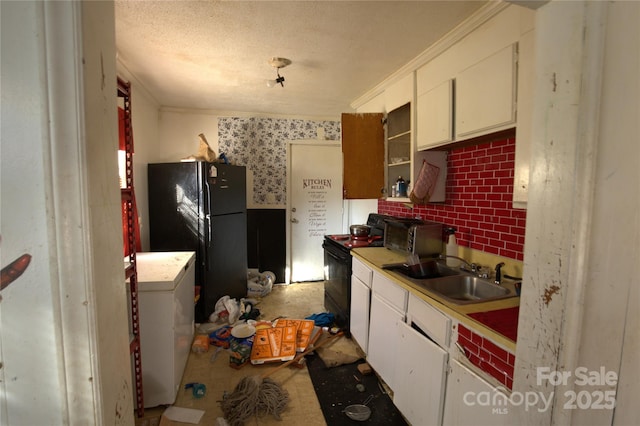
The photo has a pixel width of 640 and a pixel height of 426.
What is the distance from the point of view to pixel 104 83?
0.62 m

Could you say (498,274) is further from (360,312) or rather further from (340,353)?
(340,353)

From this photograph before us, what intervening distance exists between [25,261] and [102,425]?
14.0 inches

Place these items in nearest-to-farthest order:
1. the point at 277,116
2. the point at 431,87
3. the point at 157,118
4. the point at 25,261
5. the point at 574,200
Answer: the point at 25,261, the point at 574,200, the point at 431,87, the point at 157,118, the point at 277,116

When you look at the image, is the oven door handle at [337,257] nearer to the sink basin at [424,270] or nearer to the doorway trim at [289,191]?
the sink basin at [424,270]

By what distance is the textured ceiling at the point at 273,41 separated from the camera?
1712mm

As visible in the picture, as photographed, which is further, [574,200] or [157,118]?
[157,118]

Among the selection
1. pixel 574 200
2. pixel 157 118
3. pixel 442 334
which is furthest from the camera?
pixel 157 118

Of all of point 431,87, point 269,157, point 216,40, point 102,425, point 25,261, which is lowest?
point 102,425

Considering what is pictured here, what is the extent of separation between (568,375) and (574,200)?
427 millimetres

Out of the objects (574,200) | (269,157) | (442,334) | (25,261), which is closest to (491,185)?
(442,334)

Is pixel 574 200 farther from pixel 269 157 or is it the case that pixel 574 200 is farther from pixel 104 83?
pixel 269 157

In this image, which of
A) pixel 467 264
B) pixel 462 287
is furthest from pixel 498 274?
pixel 467 264

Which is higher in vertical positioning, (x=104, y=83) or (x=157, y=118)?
(x=157, y=118)

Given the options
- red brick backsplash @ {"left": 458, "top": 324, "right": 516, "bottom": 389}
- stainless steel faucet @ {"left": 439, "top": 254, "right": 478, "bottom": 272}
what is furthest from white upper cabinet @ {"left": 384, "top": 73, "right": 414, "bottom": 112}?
red brick backsplash @ {"left": 458, "top": 324, "right": 516, "bottom": 389}
